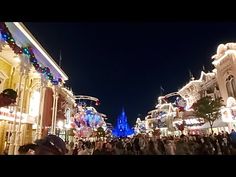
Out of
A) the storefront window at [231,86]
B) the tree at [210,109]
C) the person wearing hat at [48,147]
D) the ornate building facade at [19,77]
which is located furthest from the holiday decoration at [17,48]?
the storefront window at [231,86]

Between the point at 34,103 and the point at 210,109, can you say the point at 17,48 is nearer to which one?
the point at 34,103

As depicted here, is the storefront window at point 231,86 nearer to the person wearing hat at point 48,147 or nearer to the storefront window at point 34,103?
the storefront window at point 34,103

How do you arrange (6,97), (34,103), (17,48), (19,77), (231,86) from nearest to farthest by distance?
1. (6,97)
2. (17,48)
3. (19,77)
4. (34,103)
5. (231,86)

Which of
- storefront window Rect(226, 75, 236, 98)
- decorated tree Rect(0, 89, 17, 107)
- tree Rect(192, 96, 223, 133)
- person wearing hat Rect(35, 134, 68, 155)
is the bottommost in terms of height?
person wearing hat Rect(35, 134, 68, 155)

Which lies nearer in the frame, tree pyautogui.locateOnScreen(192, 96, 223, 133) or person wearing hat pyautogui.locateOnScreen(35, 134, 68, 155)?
person wearing hat pyautogui.locateOnScreen(35, 134, 68, 155)

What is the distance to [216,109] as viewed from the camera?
2380 centimetres

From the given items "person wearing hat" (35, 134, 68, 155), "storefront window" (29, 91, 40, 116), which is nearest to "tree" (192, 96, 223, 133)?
"storefront window" (29, 91, 40, 116)

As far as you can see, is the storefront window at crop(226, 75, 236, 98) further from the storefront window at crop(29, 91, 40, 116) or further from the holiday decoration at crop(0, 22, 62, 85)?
the storefront window at crop(29, 91, 40, 116)

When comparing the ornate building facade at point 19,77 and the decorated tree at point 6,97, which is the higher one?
the ornate building facade at point 19,77

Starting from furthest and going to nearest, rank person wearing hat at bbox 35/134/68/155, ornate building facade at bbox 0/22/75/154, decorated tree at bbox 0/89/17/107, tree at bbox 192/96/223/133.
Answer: tree at bbox 192/96/223/133 < ornate building facade at bbox 0/22/75/154 < decorated tree at bbox 0/89/17/107 < person wearing hat at bbox 35/134/68/155

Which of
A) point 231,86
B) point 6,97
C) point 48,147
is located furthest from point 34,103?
point 231,86

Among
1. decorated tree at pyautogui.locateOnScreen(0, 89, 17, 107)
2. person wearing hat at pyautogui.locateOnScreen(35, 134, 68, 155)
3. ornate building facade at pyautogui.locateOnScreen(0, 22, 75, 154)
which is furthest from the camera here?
ornate building facade at pyautogui.locateOnScreen(0, 22, 75, 154)
